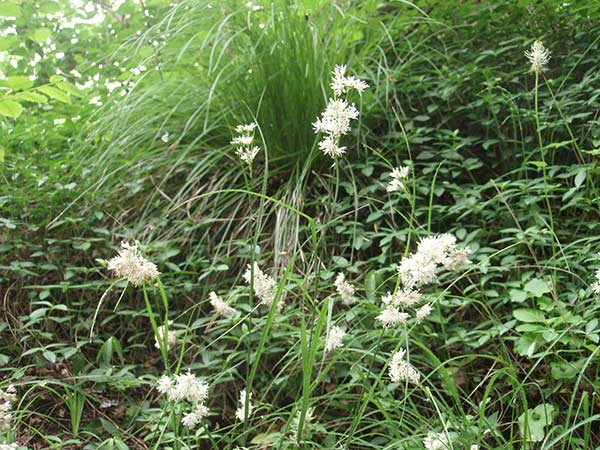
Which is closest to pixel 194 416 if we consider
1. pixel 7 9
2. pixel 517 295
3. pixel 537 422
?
pixel 537 422

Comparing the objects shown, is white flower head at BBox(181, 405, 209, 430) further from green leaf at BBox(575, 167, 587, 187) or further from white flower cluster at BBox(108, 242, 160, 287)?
green leaf at BBox(575, 167, 587, 187)

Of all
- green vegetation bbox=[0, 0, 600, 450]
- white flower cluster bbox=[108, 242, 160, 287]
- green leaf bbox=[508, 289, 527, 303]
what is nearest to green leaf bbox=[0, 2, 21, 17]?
green vegetation bbox=[0, 0, 600, 450]

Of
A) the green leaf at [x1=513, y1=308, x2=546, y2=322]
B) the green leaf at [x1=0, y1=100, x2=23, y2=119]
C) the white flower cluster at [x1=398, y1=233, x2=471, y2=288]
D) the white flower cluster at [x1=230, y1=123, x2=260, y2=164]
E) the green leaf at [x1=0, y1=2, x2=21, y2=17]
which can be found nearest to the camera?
the white flower cluster at [x1=398, y1=233, x2=471, y2=288]

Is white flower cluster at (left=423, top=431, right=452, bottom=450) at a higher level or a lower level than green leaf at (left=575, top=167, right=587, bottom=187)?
lower

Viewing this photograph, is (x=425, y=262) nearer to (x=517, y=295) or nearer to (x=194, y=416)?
(x=194, y=416)

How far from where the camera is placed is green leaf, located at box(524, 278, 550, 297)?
161cm

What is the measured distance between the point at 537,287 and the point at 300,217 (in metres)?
0.84

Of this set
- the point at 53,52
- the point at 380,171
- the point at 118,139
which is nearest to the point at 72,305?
the point at 118,139

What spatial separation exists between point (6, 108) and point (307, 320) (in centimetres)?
103

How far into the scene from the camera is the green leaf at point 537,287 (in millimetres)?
1611

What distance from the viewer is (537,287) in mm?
1630

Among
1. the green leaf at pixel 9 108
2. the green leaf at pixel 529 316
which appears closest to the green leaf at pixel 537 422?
the green leaf at pixel 529 316

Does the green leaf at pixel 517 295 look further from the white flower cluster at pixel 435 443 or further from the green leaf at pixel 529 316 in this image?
the white flower cluster at pixel 435 443

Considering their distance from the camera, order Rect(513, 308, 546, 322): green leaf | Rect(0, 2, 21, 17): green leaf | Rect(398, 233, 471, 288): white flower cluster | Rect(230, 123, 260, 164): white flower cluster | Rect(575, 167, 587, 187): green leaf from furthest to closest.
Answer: Rect(0, 2, 21, 17): green leaf, Rect(575, 167, 587, 187): green leaf, Rect(513, 308, 546, 322): green leaf, Rect(230, 123, 260, 164): white flower cluster, Rect(398, 233, 471, 288): white flower cluster
